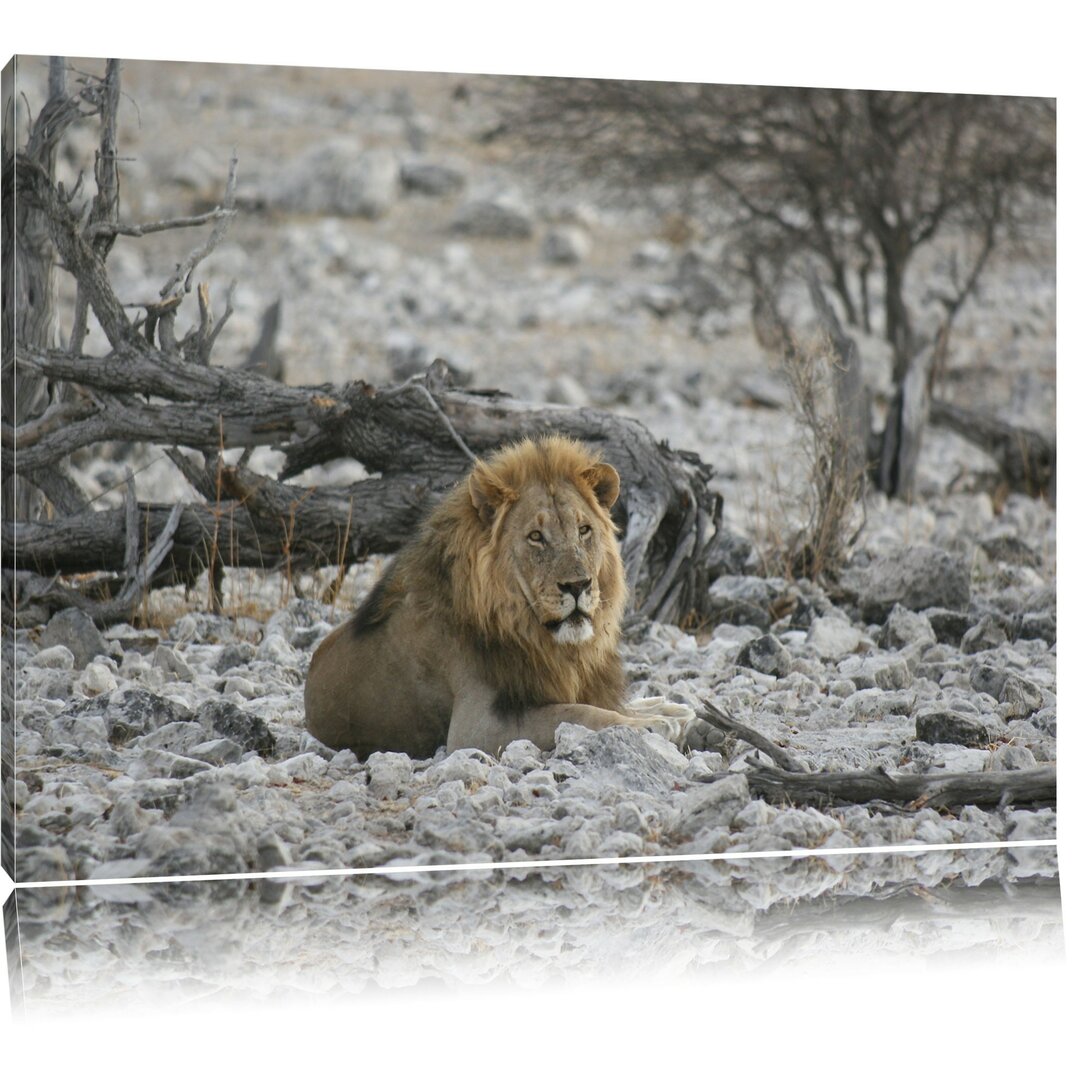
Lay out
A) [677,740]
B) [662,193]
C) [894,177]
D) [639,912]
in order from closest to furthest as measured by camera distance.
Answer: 1. [639,912]
2. [677,740]
3. [894,177]
4. [662,193]

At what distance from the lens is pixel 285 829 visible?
4672 millimetres

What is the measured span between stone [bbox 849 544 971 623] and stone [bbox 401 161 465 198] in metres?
10.8

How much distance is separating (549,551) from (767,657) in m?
1.66

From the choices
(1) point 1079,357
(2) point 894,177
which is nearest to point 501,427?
(1) point 1079,357

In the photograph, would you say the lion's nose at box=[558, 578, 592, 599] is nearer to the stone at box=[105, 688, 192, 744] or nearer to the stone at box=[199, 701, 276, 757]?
the stone at box=[199, 701, 276, 757]

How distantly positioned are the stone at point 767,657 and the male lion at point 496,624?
1145 mm

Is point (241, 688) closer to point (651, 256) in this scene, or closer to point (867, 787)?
point (867, 787)

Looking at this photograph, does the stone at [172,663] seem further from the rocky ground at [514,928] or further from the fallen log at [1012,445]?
the fallen log at [1012,445]

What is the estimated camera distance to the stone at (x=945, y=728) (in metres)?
5.59

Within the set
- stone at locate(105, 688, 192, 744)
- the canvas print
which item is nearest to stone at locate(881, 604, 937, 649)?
the canvas print

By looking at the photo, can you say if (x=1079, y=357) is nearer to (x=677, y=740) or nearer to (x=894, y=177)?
(x=677, y=740)

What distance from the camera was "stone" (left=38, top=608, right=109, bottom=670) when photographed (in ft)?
20.4

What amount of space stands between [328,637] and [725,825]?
141 cm

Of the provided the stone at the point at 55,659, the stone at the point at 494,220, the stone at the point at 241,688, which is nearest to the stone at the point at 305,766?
the stone at the point at 241,688
